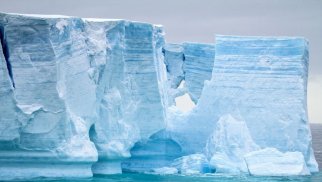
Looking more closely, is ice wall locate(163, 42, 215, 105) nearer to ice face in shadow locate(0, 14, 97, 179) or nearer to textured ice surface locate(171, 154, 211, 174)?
textured ice surface locate(171, 154, 211, 174)

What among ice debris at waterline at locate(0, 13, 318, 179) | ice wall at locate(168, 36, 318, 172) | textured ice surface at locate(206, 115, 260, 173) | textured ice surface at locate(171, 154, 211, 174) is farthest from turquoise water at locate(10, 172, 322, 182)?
ice wall at locate(168, 36, 318, 172)

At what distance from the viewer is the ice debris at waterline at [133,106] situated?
23.1 m

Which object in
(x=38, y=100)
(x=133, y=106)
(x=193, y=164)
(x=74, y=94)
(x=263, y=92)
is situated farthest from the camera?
(x=193, y=164)

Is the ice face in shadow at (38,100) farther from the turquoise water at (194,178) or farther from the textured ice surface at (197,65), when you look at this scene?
the textured ice surface at (197,65)

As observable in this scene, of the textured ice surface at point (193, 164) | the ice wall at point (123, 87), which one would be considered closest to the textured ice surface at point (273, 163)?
the textured ice surface at point (193, 164)

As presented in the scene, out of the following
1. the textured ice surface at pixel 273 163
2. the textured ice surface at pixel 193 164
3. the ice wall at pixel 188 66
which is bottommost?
the textured ice surface at pixel 193 164

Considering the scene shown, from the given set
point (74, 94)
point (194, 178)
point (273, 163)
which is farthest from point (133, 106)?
point (273, 163)

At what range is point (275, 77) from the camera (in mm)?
27500

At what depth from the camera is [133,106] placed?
27.0 m

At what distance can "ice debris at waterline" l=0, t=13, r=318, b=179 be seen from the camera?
23062mm

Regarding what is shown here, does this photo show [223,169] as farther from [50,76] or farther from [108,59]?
[50,76]

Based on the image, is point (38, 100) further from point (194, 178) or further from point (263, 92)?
point (263, 92)

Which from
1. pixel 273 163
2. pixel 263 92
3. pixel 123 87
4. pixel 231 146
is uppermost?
pixel 123 87

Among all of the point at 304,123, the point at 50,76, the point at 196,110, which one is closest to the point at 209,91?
the point at 196,110
